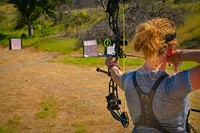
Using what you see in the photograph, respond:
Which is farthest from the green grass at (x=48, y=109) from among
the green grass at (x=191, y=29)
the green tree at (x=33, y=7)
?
the green tree at (x=33, y=7)

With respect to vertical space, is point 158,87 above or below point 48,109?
above

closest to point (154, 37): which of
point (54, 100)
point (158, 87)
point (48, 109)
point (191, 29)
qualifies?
point (158, 87)

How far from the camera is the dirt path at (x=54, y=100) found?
7.39 metres

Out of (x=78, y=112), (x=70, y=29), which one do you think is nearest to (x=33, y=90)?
(x=78, y=112)

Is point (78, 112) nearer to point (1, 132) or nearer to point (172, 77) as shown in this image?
point (1, 132)

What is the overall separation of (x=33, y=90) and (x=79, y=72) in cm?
344

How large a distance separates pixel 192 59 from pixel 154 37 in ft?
1.27

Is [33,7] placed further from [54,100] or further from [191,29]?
[54,100]

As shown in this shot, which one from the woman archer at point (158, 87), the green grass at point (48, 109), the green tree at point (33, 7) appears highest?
the green tree at point (33, 7)

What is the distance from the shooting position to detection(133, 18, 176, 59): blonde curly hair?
1917 mm

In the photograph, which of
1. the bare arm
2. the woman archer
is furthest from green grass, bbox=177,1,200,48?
the woman archer

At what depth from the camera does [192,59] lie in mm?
2102

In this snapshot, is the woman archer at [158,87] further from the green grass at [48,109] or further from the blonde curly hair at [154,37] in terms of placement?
the green grass at [48,109]

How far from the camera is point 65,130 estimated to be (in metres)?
7.14
